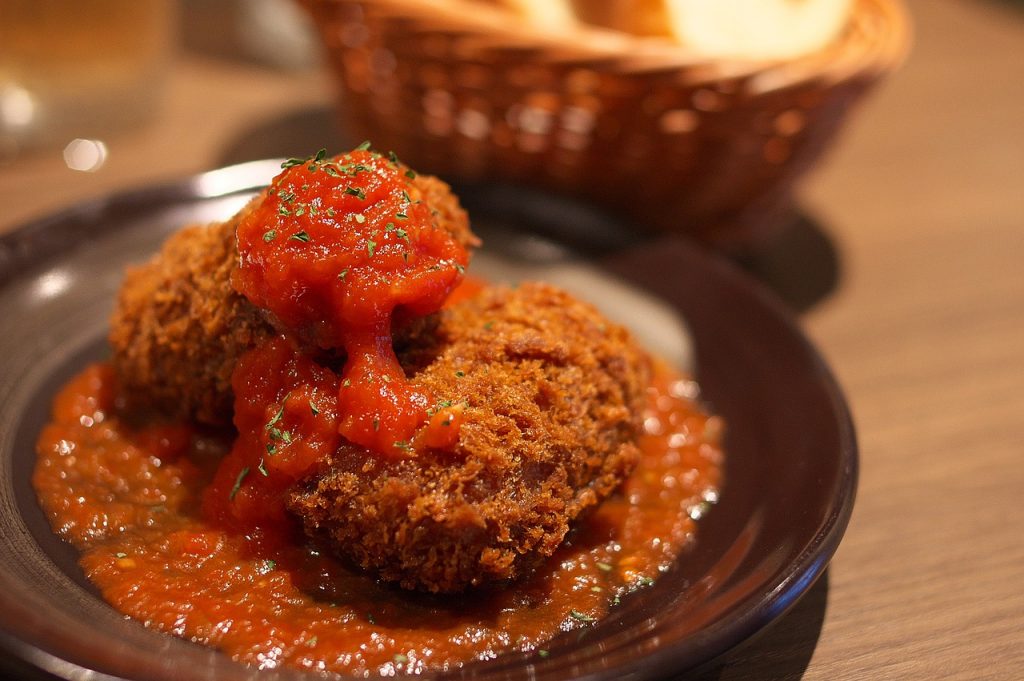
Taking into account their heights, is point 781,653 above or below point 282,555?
below

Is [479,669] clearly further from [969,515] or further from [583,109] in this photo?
[583,109]

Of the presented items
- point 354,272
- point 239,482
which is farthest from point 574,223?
point 239,482

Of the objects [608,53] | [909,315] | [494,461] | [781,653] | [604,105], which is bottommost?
[909,315]

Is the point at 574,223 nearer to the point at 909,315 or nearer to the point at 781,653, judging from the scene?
the point at 909,315

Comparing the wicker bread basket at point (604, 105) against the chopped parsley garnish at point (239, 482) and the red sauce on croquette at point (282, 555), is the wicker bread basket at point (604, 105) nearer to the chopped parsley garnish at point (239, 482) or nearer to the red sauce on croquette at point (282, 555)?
the red sauce on croquette at point (282, 555)

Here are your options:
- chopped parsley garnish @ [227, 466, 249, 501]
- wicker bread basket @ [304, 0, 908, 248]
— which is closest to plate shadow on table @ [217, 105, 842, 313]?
wicker bread basket @ [304, 0, 908, 248]

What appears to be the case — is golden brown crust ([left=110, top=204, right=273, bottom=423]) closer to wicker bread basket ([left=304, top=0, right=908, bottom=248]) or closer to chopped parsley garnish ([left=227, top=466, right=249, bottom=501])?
chopped parsley garnish ([left=227, top=466, right=249, bottom=501])

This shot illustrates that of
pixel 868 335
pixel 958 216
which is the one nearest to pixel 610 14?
pixel 868 335

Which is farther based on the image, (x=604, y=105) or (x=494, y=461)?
(x=604, y=105)
